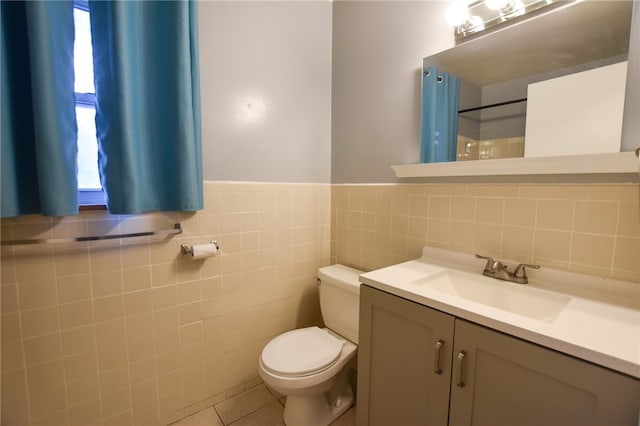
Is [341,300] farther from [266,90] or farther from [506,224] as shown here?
[266,90]

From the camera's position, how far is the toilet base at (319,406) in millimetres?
1414

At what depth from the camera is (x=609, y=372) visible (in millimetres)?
657

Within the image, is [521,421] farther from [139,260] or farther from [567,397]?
[139,260]

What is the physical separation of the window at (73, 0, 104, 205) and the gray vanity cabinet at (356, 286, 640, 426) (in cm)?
130

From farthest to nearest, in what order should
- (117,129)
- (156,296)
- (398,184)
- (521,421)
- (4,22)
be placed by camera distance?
(398,184)
(156,296)
(117,129)
(4,22)
(521,421)

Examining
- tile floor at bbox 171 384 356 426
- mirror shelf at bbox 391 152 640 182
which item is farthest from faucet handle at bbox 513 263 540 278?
tile floor at bbox 171 384 356 426

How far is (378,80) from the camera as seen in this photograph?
1.67 meters

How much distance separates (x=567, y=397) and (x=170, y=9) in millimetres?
1905

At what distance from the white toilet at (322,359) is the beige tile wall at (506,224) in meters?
0.30

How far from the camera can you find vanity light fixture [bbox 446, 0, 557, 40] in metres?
1.15

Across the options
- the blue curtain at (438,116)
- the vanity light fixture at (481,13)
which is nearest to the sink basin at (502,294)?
the blue curtain at (438,116)

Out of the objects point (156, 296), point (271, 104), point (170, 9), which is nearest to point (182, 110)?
point (170, 9)

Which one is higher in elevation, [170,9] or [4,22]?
[170,9]

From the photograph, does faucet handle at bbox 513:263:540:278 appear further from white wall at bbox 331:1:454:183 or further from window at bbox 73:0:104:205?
window at bbox 73:0:104:205
